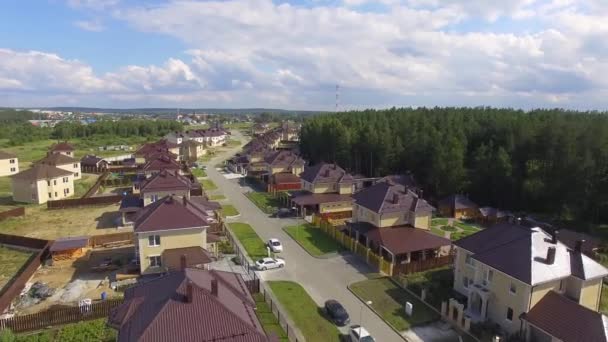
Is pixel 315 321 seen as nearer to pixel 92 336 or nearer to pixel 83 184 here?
pixel 92 336

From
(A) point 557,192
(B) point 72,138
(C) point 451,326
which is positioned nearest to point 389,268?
(C) point 451,326

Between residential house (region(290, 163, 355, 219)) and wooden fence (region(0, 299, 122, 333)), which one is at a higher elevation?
residential house (region(290, 163, 355, 219))

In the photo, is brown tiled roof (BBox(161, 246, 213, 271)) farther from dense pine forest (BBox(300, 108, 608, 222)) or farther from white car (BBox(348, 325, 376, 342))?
dense pine forest (BBox(300, 108, 608, 222))

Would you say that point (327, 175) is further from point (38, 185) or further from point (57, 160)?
point (57, 160)

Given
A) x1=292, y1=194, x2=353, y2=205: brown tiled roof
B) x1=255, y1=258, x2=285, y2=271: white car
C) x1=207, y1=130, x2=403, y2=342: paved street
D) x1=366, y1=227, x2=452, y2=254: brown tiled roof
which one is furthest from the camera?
x1=292, y1=194, x2=353, y2=205: brown tiled roof

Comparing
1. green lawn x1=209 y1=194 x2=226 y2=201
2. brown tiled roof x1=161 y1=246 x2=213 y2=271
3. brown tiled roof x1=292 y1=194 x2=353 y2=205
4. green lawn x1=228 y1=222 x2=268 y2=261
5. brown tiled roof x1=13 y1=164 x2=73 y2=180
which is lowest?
green lawn x1=228 y1=222 x2=268 y2=261

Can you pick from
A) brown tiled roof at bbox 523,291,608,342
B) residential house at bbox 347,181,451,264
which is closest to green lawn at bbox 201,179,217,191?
residential house at bbox 347,181,451,264

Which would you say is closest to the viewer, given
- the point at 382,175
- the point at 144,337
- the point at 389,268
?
the point at 144,337

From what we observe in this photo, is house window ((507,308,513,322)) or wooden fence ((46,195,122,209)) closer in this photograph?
house window ((507,308,513,322))
